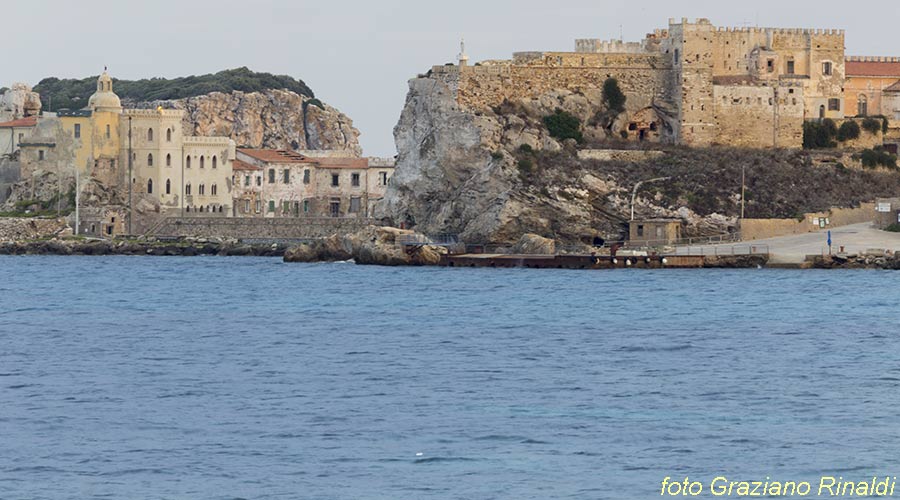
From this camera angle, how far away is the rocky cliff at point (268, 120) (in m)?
147

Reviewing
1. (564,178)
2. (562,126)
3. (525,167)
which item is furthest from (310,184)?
(564,178)

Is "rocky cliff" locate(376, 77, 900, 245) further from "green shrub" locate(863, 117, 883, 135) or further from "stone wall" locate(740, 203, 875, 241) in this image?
"green shrub" locate(863, 117, 883, 135)

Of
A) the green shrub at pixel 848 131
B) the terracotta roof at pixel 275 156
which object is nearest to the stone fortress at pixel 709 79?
the green shrub at pixel 848 131

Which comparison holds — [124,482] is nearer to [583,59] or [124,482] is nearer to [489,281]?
[489,281]

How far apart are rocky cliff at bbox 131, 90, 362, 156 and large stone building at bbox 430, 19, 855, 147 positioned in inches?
2134

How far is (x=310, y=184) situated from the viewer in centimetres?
11506

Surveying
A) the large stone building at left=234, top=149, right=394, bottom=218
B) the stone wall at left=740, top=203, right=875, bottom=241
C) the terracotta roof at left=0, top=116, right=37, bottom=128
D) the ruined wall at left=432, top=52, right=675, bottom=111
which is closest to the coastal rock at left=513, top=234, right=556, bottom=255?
the stone wall at left=740, top=203, right=875, bottom=241

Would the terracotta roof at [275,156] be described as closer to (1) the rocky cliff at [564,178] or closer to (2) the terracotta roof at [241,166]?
(2) the terracotta roof at [241,166]

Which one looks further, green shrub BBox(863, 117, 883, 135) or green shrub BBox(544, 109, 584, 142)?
green shrub BBox(863, 117, 883, 135)

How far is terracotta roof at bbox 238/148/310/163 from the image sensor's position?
11306cm

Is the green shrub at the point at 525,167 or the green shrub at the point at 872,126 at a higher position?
the green shrub at the point at 872,126

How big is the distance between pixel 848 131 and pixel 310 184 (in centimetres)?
3455

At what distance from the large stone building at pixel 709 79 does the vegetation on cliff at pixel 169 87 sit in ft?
207

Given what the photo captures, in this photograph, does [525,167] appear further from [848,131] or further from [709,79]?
[848,131]
